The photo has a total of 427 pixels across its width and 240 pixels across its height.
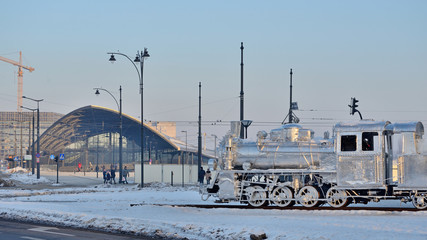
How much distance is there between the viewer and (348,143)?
22000 millimetres

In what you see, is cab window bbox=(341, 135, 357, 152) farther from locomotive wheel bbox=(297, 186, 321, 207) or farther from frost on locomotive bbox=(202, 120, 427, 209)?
locomotive wheel bbox=(297, 186, 321, 207)

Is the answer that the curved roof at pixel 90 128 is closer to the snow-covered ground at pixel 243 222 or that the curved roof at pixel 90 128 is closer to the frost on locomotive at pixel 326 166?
the frost on locomotive at pixel 326 166

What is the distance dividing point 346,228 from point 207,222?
4486 mm

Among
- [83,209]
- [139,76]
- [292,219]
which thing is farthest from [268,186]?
[139,76]

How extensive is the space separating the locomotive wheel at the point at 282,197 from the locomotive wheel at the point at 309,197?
435 mm

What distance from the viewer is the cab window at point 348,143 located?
71.8ft

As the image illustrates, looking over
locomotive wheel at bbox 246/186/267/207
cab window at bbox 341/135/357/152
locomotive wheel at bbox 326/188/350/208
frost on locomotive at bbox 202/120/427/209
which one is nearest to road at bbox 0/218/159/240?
frost on locomotive at bbox 202/120/427/209

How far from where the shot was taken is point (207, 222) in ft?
59.0

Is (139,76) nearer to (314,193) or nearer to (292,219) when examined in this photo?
(314,193)

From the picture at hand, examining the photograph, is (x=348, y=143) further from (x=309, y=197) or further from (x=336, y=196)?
(x=309, y=197)

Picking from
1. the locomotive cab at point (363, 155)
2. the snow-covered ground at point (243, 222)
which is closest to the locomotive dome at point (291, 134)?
the locomotive cab at point (363, 155)

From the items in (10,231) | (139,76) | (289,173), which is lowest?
(10,231)

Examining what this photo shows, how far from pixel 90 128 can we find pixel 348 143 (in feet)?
420

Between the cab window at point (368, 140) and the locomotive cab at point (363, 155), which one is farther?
the cab window at point (368, 140)
